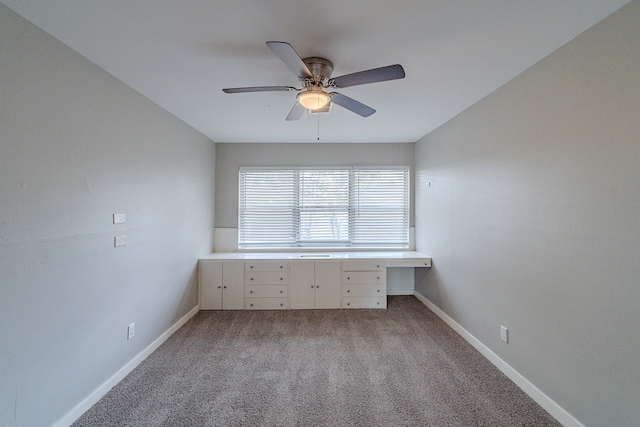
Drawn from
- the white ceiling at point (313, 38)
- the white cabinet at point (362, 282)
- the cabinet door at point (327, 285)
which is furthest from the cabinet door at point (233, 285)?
the white ceiling at point (313, 38)

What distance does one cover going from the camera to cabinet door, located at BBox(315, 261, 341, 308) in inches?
140

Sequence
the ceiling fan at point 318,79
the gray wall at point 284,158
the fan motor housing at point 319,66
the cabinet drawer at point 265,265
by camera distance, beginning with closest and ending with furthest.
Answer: the ceiling fan at point 318,79 < the fan motor housing at point 319,66 < the cabinet drawer at point 265,265 < the gray wall at point 284,158

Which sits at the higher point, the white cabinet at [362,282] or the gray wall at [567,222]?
the gray wall at [567,222]

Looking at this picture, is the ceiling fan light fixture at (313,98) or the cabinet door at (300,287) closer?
the ceiling fan light fixture at (313,98)

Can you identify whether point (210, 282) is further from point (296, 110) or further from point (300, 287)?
point (296, 110)

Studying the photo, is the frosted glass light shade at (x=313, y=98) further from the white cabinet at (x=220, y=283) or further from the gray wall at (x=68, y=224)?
the white cabinet at (x=220, y=283)

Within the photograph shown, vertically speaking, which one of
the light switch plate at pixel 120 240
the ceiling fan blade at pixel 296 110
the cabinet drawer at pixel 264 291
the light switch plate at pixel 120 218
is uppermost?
the ceiling fan blade at pixel 296 110

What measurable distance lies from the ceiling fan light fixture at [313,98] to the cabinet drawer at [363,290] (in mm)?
2490

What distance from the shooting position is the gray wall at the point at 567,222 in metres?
1.36

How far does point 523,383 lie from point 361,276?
1.93 metres

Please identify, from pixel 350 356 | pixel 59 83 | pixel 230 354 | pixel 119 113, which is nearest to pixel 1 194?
pixel 59 83

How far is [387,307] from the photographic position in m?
3.67

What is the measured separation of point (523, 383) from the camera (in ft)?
6.52

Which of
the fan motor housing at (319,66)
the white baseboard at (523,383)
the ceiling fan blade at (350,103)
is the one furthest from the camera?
the ceiling fan blade at (350,103)
